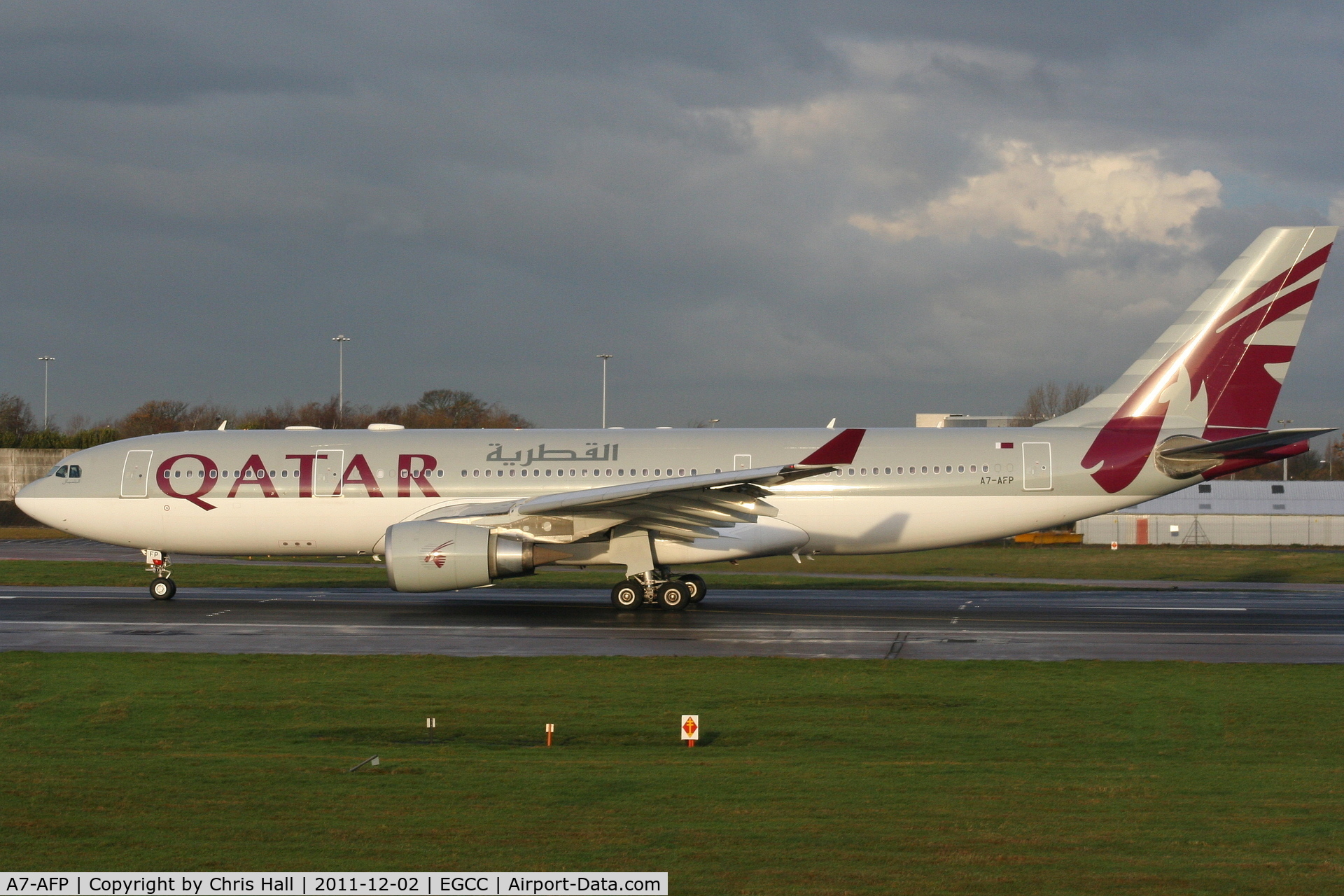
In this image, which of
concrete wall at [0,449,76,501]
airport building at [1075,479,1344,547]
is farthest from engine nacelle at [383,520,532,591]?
concrete wall at [0,449,76,501]

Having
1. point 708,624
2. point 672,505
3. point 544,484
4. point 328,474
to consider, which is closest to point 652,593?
point 672,505

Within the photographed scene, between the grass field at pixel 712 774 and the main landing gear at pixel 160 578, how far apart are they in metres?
9.83

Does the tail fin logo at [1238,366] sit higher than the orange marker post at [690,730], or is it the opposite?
the tail fin logo at [1238,366]

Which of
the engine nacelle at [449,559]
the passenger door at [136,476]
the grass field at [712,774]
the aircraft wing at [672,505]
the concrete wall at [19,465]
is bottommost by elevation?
the grass field at [712,774]

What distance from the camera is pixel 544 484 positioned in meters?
24.6

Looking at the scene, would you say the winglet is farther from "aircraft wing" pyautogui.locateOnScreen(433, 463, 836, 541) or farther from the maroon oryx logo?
the maroon oryx logo

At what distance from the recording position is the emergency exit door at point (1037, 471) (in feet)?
79.2

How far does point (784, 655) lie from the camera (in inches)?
665

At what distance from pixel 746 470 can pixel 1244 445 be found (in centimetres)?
989

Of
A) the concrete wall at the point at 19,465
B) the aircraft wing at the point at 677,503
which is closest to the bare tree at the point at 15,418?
the concrete wall at the point at 19,465

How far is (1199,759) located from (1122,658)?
6553mm

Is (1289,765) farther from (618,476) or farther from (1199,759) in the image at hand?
(618,476)

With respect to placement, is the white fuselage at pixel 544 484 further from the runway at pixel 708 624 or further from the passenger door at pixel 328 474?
the runway at pixel 708 624

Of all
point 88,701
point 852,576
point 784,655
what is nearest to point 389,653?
point 88,701
